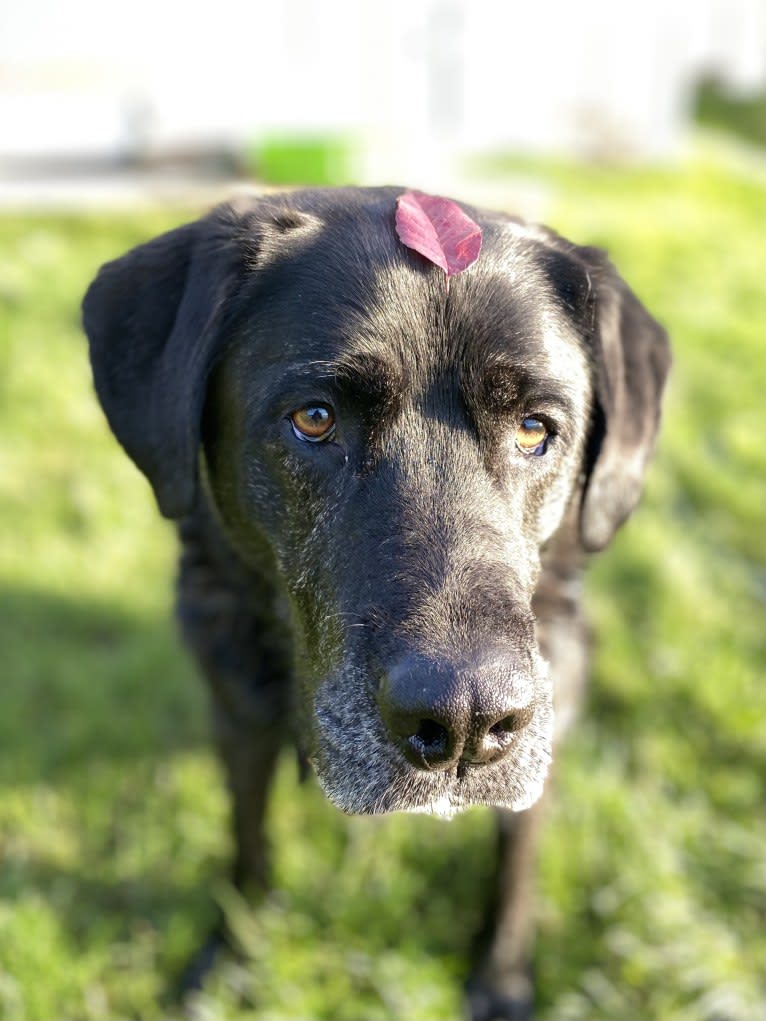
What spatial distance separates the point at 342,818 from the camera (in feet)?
11.0

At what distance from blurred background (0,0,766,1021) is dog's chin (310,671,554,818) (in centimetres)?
107

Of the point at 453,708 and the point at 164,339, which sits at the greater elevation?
the point at 164,339

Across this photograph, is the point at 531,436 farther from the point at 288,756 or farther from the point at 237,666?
the point at 288,756

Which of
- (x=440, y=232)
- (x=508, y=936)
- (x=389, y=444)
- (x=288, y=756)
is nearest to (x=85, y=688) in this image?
(x=288, y=756)

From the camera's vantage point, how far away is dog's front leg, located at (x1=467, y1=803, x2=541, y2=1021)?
2.88 m

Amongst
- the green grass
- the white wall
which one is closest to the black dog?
the green grass

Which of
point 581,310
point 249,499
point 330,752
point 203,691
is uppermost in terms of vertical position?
point 581,310

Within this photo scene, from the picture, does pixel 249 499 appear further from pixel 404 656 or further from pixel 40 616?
pixel 40 616

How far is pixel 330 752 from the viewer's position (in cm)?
210

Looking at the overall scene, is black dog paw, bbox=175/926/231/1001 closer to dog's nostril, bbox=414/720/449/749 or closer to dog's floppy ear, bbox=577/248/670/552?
dog's nostril, bbox=414/720/449/749

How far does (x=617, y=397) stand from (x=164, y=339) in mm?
1110

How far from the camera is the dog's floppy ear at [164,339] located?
2324mm

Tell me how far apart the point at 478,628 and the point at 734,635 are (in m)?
2.49

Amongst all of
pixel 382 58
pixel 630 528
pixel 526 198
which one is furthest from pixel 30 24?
pixel 630 528
